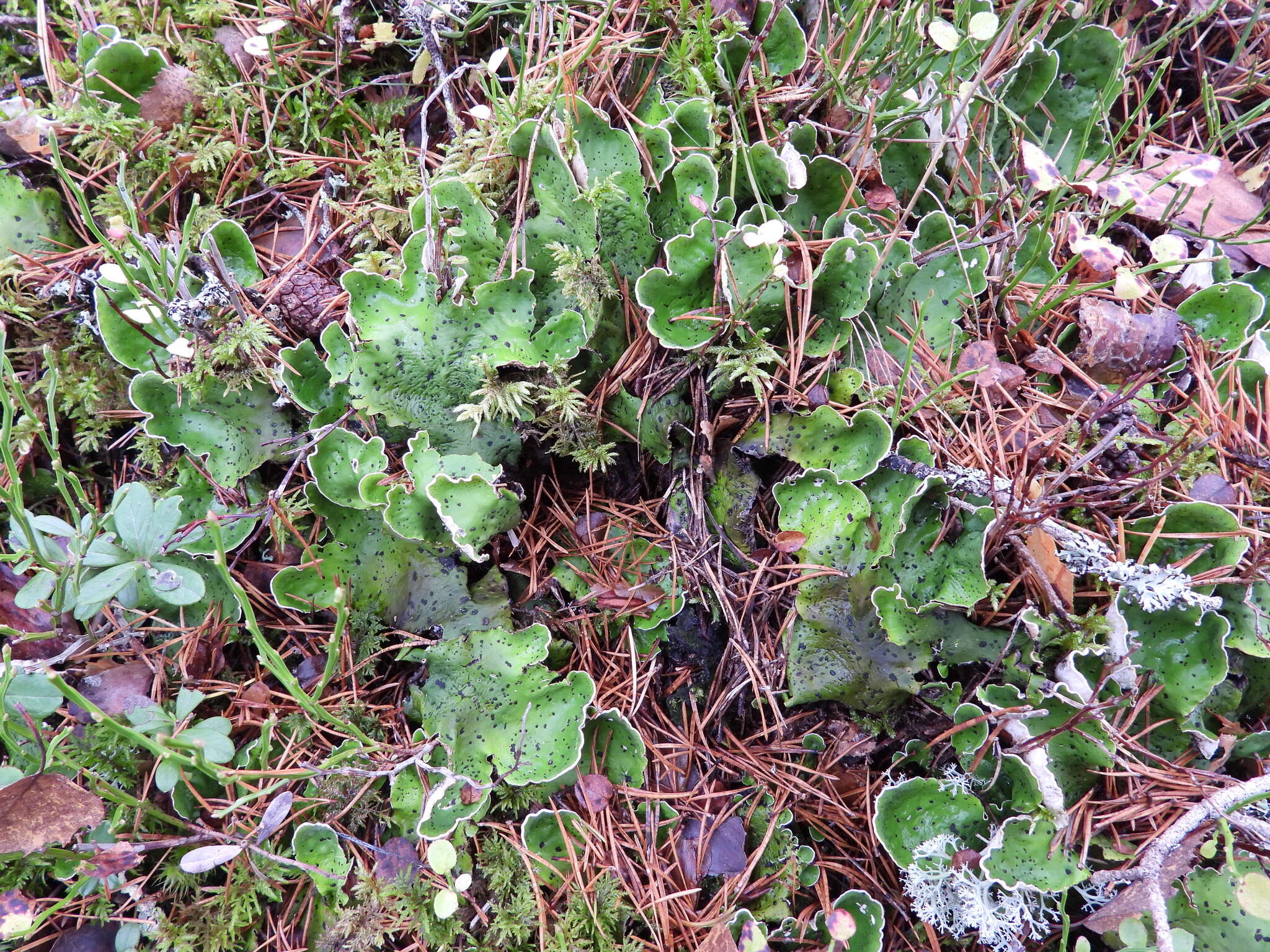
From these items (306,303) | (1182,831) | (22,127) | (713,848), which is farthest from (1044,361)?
(22,127)

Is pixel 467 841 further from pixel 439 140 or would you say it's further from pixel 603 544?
pixel 439 140

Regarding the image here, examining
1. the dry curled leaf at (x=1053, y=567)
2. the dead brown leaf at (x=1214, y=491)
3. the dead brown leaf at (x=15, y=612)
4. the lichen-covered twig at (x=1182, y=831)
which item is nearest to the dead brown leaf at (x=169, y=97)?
the dead brown leaf at (x=15, y=612)

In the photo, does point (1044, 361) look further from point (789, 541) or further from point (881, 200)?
point (789, 541)

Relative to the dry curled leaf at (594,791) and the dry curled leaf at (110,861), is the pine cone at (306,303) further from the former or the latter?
the dry curled leaf at (594,791)

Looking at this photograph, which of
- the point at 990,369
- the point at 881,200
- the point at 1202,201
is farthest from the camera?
the point at 1202,201

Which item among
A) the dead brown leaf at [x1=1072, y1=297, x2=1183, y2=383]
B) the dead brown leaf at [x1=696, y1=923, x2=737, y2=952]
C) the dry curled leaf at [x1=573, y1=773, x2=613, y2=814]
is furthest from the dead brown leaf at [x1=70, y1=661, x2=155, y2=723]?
the dead brown leaf at [x1=1072, y1=297, x2=1183, y2=383]

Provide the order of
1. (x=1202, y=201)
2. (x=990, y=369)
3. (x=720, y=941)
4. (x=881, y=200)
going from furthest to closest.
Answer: (x=1202, y=201) < (x=881, y=200) < (x=990, y=369) < (x=720, y=941)
